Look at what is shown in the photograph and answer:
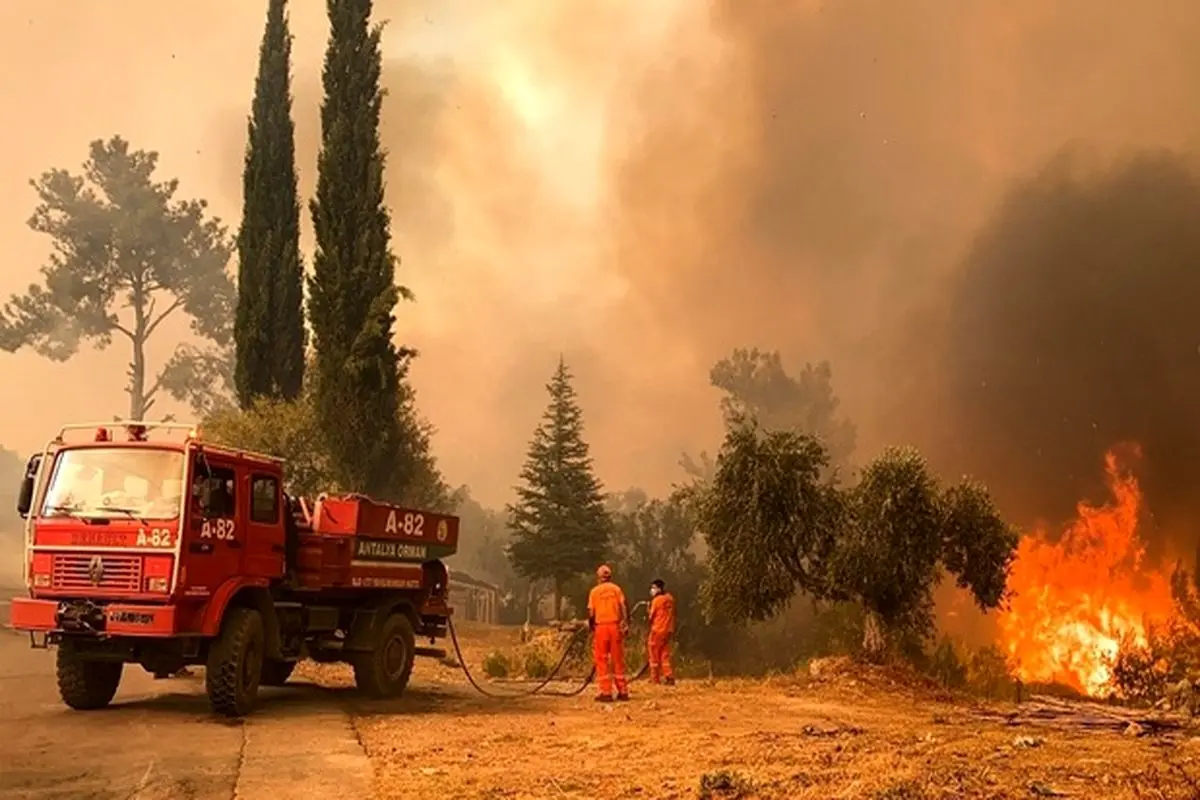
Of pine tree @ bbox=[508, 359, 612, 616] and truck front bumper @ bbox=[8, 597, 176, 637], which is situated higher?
pine tree @ bbox=[508, 359, 612, 616]

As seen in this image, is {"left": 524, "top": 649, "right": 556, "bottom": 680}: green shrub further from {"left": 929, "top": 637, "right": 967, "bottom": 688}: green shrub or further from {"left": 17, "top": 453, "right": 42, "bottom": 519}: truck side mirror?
{"left": 17, "top": 453, "right": 42, "bottom": 519}: truck side mirror

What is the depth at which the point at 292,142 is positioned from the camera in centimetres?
3622

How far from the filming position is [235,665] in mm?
12609

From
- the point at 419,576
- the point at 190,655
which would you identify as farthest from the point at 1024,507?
the point at 190,655

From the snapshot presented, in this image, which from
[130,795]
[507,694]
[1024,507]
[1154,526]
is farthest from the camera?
[1024,507]

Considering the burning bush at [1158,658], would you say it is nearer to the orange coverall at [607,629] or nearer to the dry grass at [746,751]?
the dry grass at [746,751]

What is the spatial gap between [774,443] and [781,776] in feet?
40.7

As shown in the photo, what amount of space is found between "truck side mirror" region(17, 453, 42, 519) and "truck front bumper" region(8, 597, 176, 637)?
1071 mm

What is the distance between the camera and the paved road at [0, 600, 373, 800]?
887cm

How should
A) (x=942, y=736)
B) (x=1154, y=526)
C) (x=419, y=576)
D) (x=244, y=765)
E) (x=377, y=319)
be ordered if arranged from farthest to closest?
1. (x=1154, y=526)
2. (x=377, y=319)
3. (x=419, y=576)
4. (x=942, y=736)
5. (x=244, y=765)

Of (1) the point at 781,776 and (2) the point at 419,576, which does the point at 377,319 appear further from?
(1) the point at 781,776

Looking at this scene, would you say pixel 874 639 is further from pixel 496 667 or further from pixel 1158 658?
pixel 1158 658

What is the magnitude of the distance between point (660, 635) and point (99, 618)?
9961mm

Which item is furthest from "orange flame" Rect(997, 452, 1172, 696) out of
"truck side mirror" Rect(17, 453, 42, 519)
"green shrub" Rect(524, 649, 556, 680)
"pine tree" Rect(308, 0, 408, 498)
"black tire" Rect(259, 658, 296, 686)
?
"truck side mirror" Rect(17, 453, 42, 519)
